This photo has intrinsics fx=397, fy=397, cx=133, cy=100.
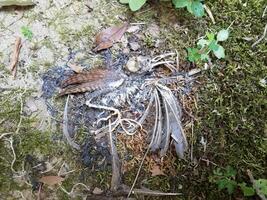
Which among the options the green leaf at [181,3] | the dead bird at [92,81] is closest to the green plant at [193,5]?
the green leaf at [181,3]

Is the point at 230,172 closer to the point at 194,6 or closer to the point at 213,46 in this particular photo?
the point at 213,46

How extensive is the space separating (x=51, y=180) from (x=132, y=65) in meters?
0.58

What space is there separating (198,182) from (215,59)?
524 mm

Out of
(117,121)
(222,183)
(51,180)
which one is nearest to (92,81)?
(117,121)

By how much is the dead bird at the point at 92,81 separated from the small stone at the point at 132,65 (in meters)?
0.04

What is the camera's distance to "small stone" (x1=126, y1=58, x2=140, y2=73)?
170cm

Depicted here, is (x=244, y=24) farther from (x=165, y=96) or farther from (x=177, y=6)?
(x=165, y=96)

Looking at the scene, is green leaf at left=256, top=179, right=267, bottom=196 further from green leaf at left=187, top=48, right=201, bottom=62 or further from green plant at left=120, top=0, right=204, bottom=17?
green plant at left=120, top=0, right=204, bottom=17

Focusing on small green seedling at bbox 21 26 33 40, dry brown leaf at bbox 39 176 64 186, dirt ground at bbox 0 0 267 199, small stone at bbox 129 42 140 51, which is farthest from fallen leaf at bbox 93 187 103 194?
small green seedling at bbox 21 26 33 40

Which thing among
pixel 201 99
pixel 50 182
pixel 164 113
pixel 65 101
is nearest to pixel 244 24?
pixel 201 99

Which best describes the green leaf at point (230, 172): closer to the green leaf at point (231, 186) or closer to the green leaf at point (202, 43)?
the green leaf at point (231, 186)

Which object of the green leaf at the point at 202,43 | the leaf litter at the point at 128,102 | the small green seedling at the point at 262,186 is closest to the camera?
the small green seedling at the point at 262,186

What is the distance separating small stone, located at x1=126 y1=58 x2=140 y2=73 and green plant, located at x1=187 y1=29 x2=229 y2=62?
23cm

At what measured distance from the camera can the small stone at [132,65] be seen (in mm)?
1700
